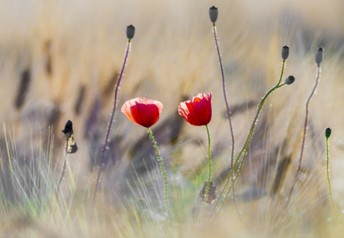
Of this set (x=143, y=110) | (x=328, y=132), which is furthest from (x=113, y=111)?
(x=328, y=132)

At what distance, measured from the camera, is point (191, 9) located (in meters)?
0.69

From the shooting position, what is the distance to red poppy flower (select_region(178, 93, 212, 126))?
1.79 ft

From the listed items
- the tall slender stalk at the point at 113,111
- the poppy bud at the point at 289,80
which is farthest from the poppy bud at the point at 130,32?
the poppy bud at the point at 289,80

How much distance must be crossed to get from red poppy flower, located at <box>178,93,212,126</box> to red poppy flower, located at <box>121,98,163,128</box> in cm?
2

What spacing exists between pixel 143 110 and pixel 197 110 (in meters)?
0.03

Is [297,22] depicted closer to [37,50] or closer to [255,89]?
[255,89]

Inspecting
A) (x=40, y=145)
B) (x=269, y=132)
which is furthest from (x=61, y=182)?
(x=269, y=132)

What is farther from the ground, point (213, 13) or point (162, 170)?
point (213, 13)

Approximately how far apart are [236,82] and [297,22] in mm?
91

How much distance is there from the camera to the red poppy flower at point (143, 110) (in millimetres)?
546

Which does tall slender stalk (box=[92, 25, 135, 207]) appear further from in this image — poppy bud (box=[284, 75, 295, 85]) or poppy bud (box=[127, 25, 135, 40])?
poppy bud (box=[284, 75, 295, 85])

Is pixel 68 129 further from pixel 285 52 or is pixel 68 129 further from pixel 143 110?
pixel 285 52

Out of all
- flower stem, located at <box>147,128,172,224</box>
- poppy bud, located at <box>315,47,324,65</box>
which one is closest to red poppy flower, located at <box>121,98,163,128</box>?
flower stem, located at <box>147,128,172,224</box>

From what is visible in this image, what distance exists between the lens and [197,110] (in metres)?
0.55
